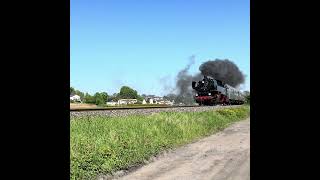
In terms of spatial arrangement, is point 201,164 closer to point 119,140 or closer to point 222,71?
point 119,140

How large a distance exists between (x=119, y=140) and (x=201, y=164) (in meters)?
3.50

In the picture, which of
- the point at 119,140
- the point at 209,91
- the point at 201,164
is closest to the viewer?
the point at 201,164

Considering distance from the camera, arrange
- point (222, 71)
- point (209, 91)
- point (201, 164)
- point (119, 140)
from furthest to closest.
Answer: point (222, 71), point (209, 91), point (119, 140), point (201, 164)

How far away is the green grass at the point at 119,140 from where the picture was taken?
39.3 ft

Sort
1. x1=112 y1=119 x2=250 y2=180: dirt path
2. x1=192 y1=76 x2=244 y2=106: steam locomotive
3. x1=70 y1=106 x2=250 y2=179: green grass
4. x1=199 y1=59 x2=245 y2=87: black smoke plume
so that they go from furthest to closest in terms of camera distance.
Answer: x1=199 y1=59 x2=245 y2=87: black smoke plume
x1=192 y1=76 x2=244 y2=106: steam locomotive
x1=70 y1=106 x2=250 y2=179: green grass
x1=112 y1=119 x2=250 y2=180: dirt path

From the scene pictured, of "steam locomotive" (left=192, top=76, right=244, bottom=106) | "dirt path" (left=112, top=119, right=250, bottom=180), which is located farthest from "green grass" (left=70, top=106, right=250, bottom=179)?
"steam locomotive" (left=192, top=76, right=244, bottom=106)

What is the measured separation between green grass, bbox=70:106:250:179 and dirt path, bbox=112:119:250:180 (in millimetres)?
662

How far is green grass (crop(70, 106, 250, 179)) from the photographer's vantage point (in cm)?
1198

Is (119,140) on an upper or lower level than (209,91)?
lower

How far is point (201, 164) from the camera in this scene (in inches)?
516

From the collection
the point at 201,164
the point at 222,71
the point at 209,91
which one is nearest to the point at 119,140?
the point at 201,164

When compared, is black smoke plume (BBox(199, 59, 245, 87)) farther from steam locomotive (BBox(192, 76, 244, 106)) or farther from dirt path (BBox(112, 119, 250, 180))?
dirt path (BBox(112, 119, 250, 180))
